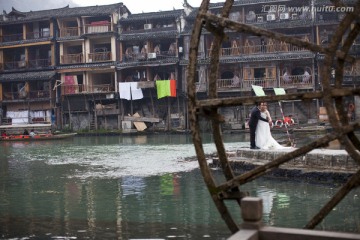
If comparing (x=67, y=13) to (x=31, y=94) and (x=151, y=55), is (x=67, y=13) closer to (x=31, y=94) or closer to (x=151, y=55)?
(x=31, y=94)

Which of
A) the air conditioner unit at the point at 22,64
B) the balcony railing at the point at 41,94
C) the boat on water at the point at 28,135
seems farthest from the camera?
Result: the air conditioner unit at the point at 22,64

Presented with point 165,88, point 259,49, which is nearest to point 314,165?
point 259,49

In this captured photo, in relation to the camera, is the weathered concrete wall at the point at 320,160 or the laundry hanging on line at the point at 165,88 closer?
the weathered concrete wall at the point at 320,160

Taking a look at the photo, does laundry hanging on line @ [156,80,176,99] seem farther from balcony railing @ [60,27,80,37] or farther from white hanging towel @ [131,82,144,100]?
balcony railing @ [60,27,80,37]

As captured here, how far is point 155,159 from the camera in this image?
18922 millimetres

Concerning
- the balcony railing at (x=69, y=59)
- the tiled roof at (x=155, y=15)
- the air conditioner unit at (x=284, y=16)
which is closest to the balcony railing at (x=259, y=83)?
the air conditioner unit at (x=284, y=16)

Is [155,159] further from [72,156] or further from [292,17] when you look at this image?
[292,17]

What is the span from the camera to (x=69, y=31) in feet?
151

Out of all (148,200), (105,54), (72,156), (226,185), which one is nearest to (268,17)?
(105,54)

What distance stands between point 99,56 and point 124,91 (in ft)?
18.5

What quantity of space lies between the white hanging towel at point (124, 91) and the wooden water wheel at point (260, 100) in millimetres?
36155

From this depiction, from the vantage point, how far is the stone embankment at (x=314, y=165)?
1052 centimetres

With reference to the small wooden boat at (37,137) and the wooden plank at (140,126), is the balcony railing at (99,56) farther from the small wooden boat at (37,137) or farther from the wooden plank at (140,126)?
the small wooden boat at (37,137)

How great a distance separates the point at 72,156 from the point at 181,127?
20.3 meters
